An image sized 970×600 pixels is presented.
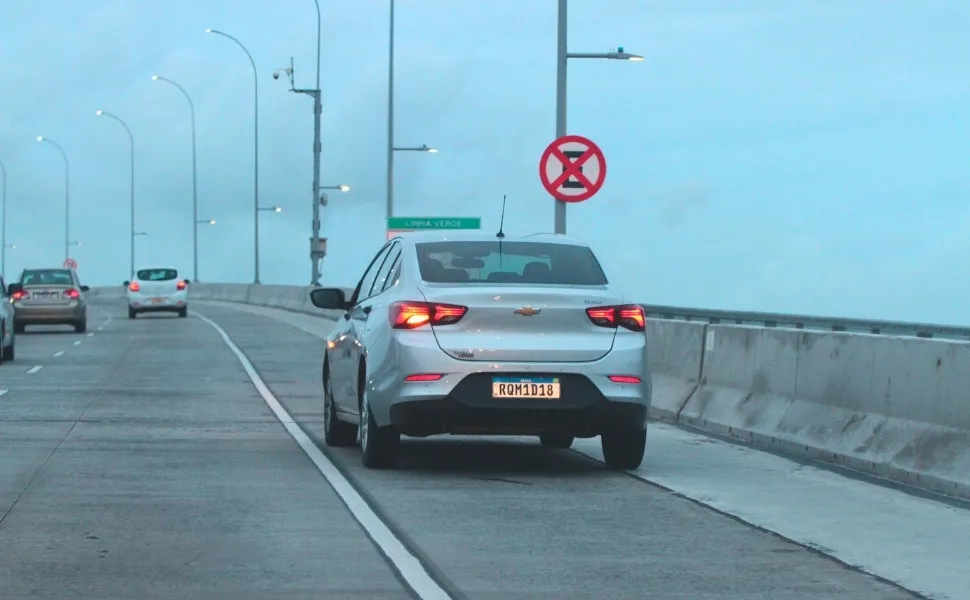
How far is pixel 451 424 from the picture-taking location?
11969mm

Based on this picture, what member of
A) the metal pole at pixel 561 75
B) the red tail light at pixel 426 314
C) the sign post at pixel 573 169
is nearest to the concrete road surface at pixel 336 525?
the red tail light at pixel 426 314

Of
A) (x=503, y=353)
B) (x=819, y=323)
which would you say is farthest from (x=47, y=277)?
(x=503, y=353)

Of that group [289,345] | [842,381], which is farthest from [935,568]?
[289,345]

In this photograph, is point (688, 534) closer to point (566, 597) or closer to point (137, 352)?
point (566, 597)

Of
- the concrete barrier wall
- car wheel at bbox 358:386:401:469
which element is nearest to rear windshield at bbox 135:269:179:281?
the concrete barrier wall

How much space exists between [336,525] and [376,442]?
2.71 m

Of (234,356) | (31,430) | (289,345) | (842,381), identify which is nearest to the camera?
(842,381)

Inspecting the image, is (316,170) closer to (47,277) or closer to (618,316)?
(47,277)

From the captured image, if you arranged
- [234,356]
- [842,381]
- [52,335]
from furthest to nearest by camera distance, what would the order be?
[52,335] < [234,356] < [842,381]

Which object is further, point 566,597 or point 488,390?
point 488,390

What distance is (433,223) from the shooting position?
41.2 meters

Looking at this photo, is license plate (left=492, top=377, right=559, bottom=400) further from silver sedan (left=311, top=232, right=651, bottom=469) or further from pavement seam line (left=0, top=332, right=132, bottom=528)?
pavement seam line (left=0, top=332, right=132, bottom=528)

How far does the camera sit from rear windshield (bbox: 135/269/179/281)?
54.6m

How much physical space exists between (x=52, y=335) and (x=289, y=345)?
8.87m
